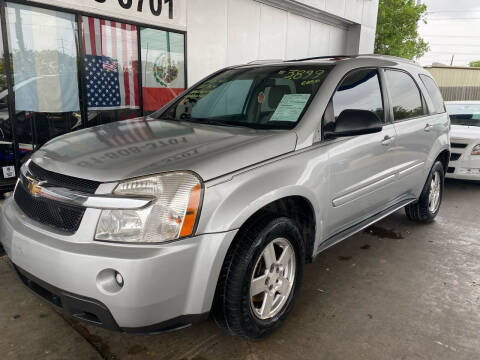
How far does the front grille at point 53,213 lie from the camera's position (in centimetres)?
201

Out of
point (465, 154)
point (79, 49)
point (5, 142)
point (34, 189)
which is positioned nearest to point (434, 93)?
point (465, 154)

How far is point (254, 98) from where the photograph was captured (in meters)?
3.20

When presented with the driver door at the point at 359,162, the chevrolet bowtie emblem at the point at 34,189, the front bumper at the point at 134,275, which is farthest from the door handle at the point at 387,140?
the chevrolet bowtie emblem at the point at 34,189

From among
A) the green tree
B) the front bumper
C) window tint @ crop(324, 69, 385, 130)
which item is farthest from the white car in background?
the green tree

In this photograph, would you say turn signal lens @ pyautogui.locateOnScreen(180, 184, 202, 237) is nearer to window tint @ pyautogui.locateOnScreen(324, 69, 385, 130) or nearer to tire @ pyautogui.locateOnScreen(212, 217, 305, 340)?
tire @ pyautogui.locateOnScreen(212, 217, 305, 340)

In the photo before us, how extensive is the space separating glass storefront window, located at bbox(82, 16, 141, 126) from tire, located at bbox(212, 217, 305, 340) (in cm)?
466

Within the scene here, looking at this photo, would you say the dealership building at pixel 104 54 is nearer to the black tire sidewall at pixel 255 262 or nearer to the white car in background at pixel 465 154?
the black tire sidewall at pixel 255 262

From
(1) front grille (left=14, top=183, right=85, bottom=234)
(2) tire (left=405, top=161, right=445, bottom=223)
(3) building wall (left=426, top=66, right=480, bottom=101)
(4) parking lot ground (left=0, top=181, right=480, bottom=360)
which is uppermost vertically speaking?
(3) building wall (left=426, top=66, right=480, bottom=101)

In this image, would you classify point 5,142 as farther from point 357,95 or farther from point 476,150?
point 476,150

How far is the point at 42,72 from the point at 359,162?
A: 452 cm

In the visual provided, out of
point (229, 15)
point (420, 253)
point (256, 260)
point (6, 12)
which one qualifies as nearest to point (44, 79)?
point (6, 12)

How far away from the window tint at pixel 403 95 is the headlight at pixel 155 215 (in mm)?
2370

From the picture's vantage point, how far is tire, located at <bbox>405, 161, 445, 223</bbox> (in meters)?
4.45

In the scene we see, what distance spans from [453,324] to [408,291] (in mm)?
457
